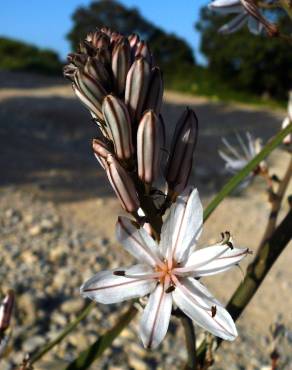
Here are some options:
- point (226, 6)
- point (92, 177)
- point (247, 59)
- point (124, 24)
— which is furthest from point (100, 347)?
point (124, 24)

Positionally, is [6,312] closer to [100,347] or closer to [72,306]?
[100,347]

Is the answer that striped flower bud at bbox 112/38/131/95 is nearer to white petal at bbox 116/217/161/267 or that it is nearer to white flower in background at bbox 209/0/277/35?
white petal at bbox 116/217/161/267

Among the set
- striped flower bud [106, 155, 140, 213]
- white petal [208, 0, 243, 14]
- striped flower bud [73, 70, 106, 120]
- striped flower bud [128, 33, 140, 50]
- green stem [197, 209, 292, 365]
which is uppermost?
white petal [208, 0, 243, 14]

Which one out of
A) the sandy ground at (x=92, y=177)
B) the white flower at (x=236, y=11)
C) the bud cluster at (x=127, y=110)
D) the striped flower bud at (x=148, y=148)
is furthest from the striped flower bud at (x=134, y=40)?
the sandy ground at (x=92, y=177)

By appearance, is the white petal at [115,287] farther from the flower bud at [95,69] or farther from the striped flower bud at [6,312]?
the striped flower bud at [6,312]

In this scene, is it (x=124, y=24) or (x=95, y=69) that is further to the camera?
(x=124, y=24)

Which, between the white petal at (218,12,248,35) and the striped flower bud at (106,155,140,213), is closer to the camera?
the striped flower bud at (106,155,140,213)

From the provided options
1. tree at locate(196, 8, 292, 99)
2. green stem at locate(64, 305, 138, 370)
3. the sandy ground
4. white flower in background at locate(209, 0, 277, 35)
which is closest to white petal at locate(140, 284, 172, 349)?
green stem at locate(64, 305, 138, 370)
